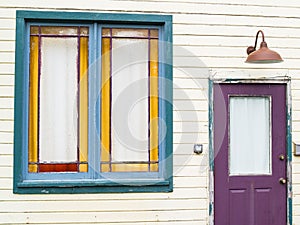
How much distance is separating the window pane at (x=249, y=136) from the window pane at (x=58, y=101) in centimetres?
174

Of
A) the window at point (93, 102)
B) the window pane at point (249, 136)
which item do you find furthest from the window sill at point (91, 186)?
the window pane at point (249, 136)

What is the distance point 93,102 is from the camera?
5.14m

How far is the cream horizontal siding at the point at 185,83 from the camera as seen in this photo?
501cm

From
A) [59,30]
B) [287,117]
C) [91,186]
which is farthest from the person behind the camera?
[287,117]

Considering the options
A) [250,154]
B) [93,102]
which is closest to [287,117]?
[250,154]

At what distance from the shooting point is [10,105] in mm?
5004

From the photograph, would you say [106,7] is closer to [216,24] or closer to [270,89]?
[216,24]

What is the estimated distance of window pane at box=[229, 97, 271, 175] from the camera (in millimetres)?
5332

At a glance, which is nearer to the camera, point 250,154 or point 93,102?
point 93,102

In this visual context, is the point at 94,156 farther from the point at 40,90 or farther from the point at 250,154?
the point at 250,154

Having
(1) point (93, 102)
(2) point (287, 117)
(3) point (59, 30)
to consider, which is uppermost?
(3) point (59, 30)

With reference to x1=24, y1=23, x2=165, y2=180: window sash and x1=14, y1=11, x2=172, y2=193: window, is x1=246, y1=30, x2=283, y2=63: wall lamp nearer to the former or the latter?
x1=14, y1=11, x2=172, y2=193: window

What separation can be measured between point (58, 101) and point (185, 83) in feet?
4.51

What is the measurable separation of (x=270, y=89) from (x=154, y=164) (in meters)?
1.53
